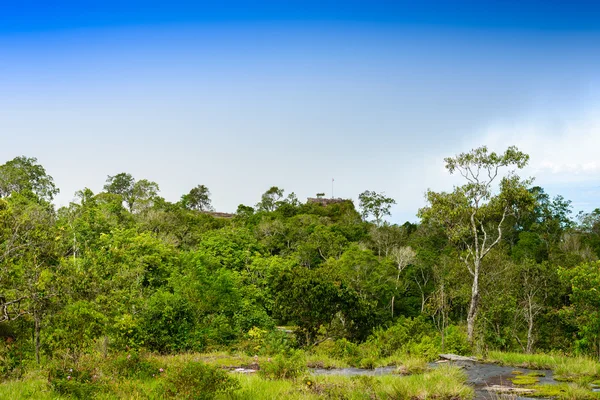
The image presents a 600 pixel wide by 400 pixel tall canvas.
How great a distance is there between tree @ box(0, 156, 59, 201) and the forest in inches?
11.1

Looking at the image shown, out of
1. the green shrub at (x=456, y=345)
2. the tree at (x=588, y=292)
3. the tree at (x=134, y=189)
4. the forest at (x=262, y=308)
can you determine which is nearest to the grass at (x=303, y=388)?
the forest at (x=262, y=308)

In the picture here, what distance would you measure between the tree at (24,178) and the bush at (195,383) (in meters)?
54.8

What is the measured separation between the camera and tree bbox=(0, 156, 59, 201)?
5553 centimetres

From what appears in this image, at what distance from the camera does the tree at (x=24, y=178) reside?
5553cm

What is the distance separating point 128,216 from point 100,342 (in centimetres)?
3119

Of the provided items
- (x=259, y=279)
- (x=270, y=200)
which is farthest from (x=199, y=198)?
(x=259, y=279)

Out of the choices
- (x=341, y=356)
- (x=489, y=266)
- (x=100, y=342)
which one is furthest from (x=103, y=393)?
(x=489, y=266)

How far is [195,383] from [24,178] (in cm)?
5953

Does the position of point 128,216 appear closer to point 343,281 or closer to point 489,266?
point 343,281

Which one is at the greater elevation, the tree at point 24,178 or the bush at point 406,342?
the tree at point 24,178

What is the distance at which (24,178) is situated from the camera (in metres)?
57.5

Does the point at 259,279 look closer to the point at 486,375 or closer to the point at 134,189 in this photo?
the point at 486,375

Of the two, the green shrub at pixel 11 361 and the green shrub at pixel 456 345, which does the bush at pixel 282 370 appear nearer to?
the green shrub at pixel 11 361

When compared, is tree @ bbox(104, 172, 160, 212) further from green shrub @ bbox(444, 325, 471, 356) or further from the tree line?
green shrub @ bbox(444, 325, 471, 356)
